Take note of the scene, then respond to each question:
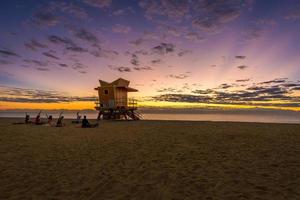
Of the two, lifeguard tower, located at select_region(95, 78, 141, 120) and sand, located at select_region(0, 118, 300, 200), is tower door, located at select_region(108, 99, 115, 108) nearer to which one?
lifeguard tower, located at select_region(95, 78, 141, 120)

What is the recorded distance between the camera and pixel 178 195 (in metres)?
6.20

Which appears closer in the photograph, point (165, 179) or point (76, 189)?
point (76, 189)

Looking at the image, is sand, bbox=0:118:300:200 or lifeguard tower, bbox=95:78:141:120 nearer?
sand, bbox=0:118:300:200

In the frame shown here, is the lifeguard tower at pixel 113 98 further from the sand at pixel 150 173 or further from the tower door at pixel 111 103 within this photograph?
the sand at pixel 150 173

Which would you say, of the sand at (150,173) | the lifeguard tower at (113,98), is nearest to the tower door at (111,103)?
the lifeguard tower at (113,98)

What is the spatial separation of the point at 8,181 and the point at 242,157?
9.16 meters

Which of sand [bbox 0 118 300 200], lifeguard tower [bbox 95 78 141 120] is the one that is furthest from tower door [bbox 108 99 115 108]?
sand [bbox 0 118 300 200]

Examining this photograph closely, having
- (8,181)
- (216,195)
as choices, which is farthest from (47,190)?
(216,195)

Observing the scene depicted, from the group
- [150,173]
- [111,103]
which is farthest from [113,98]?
[150,173]

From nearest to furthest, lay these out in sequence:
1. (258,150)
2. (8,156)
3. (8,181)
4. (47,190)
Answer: (47,190), (8,181), (8,156), (258,150)

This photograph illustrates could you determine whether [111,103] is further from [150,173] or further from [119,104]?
[150,173]

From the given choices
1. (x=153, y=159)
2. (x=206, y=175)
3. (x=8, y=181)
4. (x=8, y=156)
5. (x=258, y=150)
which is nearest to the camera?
(x=8, y=181)

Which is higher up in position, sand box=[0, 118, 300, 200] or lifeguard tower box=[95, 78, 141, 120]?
lifeguard tower box=[95, 78, 141, 120]

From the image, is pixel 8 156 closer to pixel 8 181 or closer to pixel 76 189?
pixel 8 181
